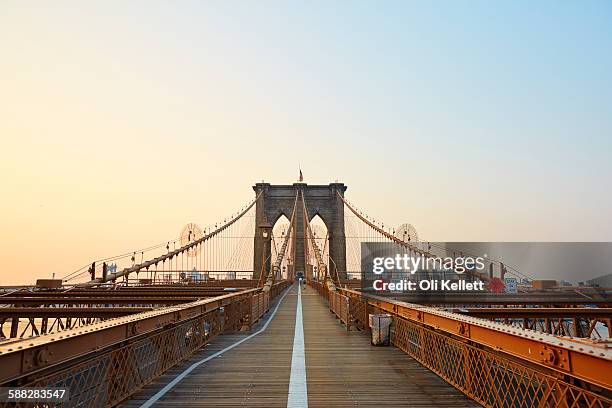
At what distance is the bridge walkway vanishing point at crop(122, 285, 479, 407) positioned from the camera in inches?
252

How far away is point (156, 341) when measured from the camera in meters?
7.92

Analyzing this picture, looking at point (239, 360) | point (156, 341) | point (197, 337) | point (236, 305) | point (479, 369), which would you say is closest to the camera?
point (479, 369)

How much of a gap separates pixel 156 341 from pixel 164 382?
793 mm

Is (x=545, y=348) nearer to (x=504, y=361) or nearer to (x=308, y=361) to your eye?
(x=504, y=361)

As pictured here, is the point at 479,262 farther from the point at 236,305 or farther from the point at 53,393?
the point at 53,393

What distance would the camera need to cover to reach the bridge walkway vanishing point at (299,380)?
6.41 m

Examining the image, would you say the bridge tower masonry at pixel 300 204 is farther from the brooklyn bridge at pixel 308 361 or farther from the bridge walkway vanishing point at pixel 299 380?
the bridge walkway vanishing point at pixel 299 380

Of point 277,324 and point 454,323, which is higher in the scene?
point 454,323

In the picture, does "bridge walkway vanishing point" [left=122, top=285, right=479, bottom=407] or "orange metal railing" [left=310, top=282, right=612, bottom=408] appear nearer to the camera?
"orange metal railing" [left=310, top=282, right=612, bottom=408]

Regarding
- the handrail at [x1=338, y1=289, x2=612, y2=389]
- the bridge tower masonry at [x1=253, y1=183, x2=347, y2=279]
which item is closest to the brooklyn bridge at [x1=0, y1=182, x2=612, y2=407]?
the handrail at [x1=338, y1=289, x2=612, y2=389]

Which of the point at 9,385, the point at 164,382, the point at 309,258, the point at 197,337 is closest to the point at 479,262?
the point at 309,258

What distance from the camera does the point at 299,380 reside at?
7.79m

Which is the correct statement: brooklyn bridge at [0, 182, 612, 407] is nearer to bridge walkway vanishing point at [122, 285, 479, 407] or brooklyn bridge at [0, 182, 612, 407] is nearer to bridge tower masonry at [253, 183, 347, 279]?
bridge walkway vanishing point at [122, 285, 479, 407]

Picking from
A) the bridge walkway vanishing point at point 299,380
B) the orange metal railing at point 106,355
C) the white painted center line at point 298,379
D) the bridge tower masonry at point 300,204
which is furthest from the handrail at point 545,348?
the bridge tower masonry at point 300,204
